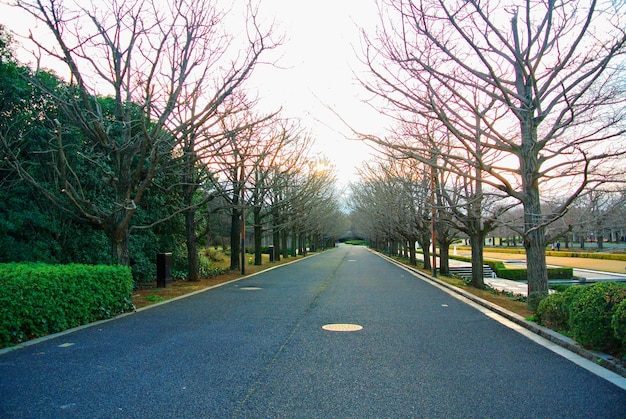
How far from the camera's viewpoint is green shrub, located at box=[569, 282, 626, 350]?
639 centimetres

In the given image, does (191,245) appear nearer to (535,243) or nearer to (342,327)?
(342,327)

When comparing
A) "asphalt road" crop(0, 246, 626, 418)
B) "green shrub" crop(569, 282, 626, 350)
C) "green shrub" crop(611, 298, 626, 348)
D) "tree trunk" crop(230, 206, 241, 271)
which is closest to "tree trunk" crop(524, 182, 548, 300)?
"asphalt road" crop(0, 246, 626, 418)

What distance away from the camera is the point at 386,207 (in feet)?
95.9

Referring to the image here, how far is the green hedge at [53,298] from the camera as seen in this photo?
24.4ft

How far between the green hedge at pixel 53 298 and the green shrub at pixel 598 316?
8108 mm

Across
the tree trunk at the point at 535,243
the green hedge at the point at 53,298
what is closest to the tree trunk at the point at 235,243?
the green hedge at the point at 53,298

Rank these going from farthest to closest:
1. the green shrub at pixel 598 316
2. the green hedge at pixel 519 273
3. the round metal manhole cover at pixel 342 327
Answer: the green hedge at pixel 519 273
the round metal manhole cover at pixel 342 327
the green shrub at pixel 598 316

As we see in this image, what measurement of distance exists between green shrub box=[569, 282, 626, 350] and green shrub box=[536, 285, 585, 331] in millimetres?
636

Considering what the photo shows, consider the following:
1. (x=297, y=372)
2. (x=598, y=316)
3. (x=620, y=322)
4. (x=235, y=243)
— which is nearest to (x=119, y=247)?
(x=297, y=372)

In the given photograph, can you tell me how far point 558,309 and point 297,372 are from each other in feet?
15.5

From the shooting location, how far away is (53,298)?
8469 mm

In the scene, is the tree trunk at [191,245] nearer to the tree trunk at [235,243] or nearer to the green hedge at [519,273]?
the tree trunk at [235,243]

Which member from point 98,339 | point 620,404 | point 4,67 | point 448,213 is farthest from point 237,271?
point 620,404

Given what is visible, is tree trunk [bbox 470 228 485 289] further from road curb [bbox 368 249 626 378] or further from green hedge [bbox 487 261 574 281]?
green hedge [bbox 487 261 574 281]
